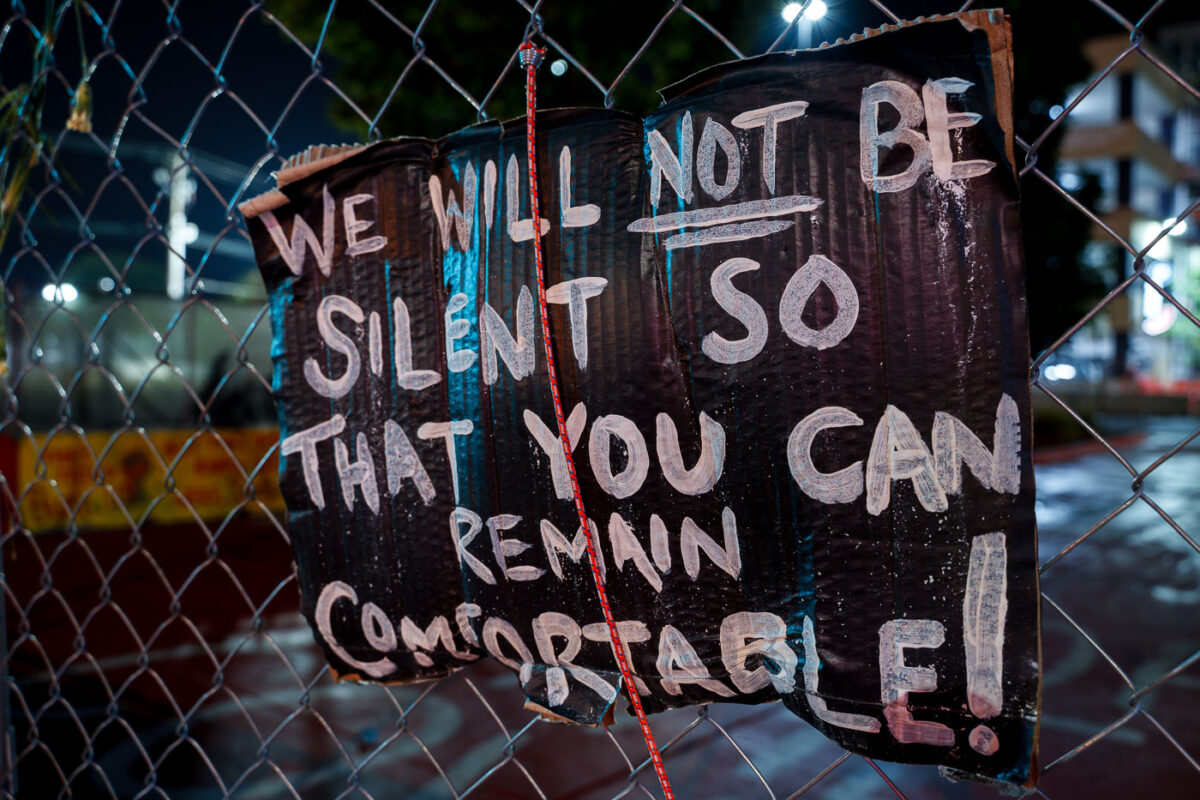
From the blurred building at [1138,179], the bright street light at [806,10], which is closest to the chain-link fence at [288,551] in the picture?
the bright street light at [806,10]

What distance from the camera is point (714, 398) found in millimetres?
898

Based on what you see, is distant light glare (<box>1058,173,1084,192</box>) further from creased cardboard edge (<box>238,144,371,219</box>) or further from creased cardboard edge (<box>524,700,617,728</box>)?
creased cardboard edge (<box>524,700,617,728</box>)

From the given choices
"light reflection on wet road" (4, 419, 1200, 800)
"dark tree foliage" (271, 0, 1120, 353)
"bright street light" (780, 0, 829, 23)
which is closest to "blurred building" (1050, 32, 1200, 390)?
"dark tree foliage" (271, 0, 1120, 353)

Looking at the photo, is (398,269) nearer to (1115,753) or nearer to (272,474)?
(1115,753)

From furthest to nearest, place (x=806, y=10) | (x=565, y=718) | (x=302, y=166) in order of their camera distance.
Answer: (x=302, y=166), (x=565, y=718), (x=806, y=10)

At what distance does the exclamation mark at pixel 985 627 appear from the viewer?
2.55ft

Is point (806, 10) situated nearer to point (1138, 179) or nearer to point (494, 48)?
point (494, 48)

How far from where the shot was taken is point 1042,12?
10305mm

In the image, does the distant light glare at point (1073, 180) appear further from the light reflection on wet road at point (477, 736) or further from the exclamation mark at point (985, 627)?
the exclamation mark at point (985, 627)

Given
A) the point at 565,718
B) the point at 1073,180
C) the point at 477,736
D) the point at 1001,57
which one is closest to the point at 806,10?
the point at 1001,57

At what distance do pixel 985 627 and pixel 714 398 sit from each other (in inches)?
13.8

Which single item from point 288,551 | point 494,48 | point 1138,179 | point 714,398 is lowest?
point 288,551

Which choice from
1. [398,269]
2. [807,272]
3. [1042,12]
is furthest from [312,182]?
[1042,12]

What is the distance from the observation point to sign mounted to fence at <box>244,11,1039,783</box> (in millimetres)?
787
